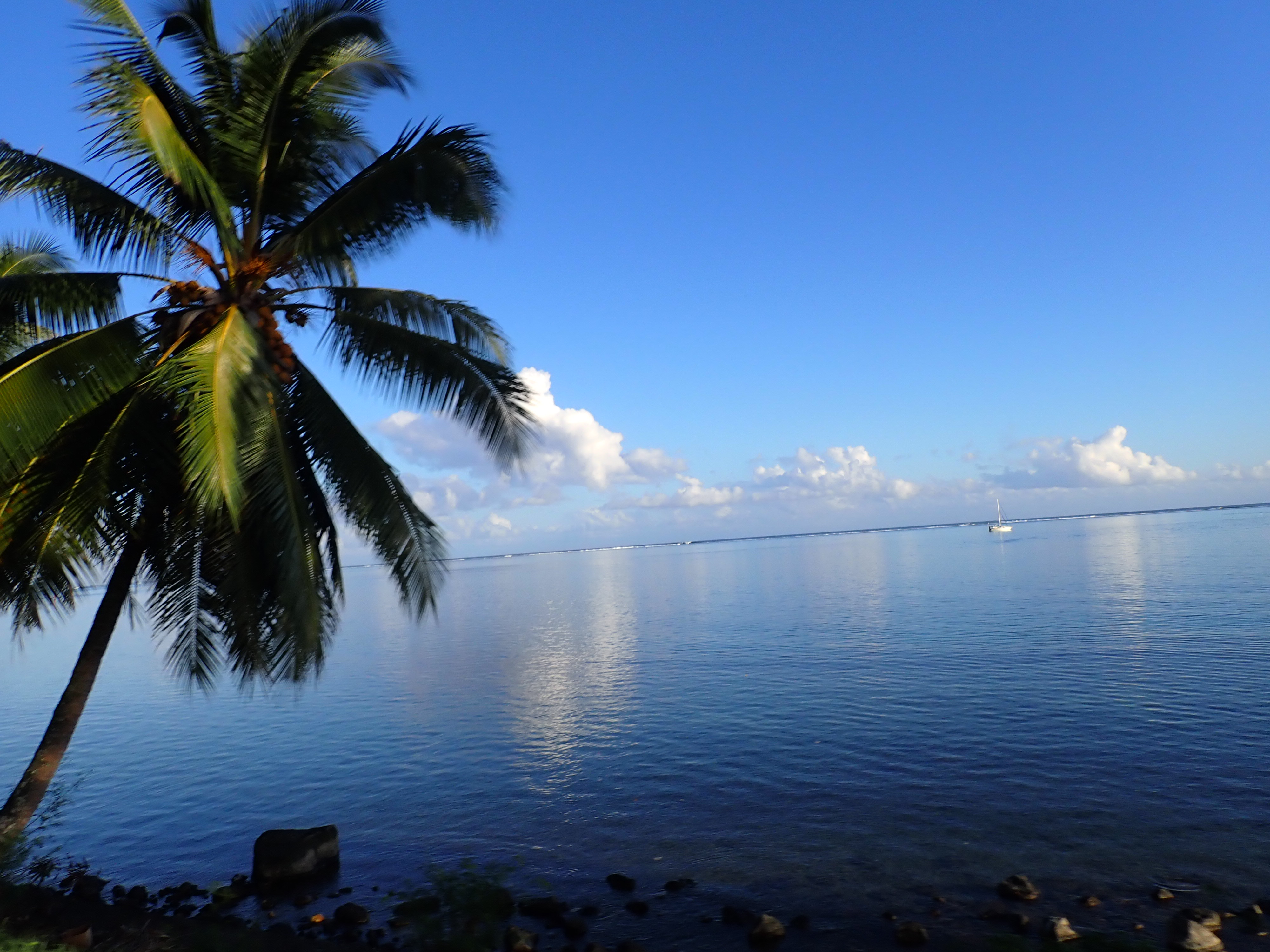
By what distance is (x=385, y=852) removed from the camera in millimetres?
17844

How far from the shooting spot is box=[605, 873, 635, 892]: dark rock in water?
600 inches

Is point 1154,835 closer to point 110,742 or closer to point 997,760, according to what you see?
point 997,760

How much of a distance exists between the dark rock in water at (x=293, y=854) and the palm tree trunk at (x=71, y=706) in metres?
6.03

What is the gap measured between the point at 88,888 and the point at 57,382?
11553 millimetres

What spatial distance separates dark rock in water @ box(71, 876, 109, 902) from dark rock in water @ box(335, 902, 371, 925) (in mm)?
4892

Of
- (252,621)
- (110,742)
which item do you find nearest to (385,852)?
(252,621)

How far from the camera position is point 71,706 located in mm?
11133

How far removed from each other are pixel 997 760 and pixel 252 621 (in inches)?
755

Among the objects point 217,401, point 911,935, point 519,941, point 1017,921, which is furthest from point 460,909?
point 217,401

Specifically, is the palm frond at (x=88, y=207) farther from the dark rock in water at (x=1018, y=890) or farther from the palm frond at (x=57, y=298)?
the dark rock in water at (x=1018, y=890)

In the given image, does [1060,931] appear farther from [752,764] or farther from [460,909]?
[752,764]

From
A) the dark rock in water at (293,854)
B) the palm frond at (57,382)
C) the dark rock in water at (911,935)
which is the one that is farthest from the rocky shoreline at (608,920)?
the palm frond at (57,382)

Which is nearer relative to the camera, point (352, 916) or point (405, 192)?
point (405, 192)

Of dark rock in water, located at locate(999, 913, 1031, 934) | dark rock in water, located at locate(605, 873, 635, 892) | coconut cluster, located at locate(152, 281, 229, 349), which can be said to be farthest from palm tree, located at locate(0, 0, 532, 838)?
dark rock in water, located at locate(999, 913, 1031, 934)
